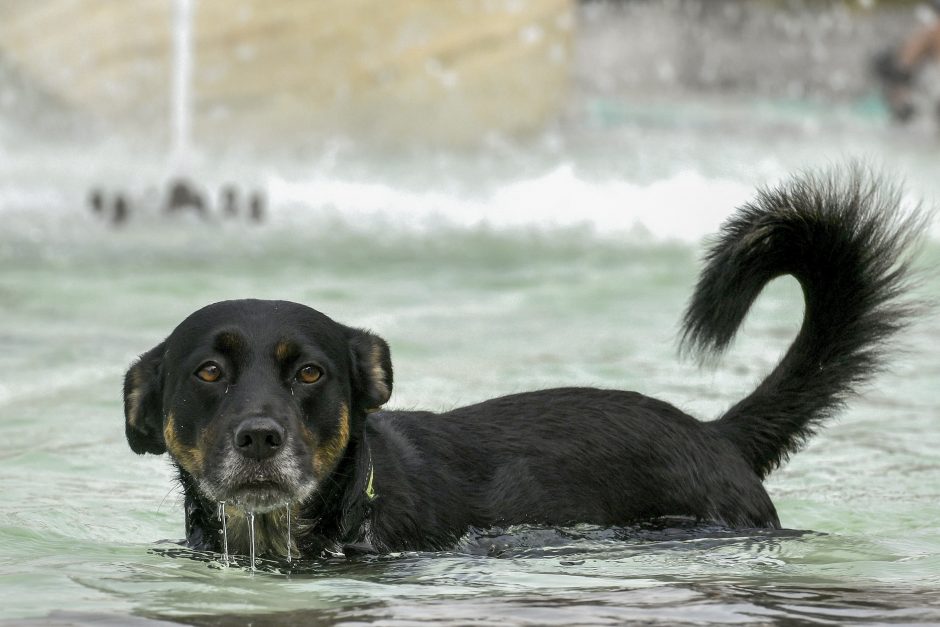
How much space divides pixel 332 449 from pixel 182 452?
16.8 inches

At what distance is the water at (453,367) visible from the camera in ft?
14.0

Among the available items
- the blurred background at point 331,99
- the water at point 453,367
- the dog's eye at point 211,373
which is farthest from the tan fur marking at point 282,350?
the blurred background at point 331,99

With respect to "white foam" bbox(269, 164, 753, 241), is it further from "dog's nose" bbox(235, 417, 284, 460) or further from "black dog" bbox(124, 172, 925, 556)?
"dog's nose" bbox(235, 417, 284, 460)

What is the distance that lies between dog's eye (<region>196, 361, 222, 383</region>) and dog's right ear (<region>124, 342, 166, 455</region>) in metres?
0.26

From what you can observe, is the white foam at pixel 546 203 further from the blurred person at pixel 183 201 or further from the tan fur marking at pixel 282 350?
the tan fur marking at pixel 282 350

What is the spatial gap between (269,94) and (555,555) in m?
18.7

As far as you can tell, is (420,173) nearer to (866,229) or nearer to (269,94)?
(269,94)

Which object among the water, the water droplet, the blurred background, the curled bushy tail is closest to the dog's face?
the water droplet

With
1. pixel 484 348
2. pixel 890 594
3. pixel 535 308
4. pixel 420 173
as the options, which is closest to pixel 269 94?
pixel 420 173

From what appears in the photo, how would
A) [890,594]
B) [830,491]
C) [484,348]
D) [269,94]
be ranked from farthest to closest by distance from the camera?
[269,94] < [484,348] < [830,491] < [890,594]

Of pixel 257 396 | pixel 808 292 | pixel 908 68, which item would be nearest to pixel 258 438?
pixel 257 396

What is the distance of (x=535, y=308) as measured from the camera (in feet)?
35.2

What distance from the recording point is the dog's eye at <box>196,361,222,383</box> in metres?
4.49

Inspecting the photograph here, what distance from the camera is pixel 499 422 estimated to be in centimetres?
507
